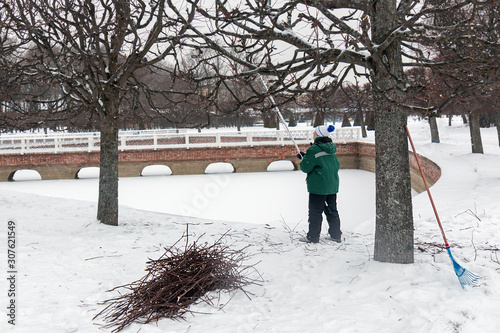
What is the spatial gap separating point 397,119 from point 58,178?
19.0 metres

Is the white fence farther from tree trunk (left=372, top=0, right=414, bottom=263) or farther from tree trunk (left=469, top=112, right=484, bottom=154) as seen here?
tree trunk (left=372, top=0, right=414, bottom=263)

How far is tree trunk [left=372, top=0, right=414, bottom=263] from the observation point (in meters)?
4.06

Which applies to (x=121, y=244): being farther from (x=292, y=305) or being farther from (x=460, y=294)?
(x=460, y=294)

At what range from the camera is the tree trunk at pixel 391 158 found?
4059mm

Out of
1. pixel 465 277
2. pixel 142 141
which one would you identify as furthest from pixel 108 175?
pixel 142 141

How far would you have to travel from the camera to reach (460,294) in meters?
3.19

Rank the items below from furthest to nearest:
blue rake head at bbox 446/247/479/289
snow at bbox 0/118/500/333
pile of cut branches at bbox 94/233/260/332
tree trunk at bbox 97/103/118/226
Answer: tree trunk at bbox 97/103/118/226 → blue rake head at bbox 446/247/479/289 → pile of cut branches at bbox 94/233/260/332 → snow at bbox 0/118/500/333

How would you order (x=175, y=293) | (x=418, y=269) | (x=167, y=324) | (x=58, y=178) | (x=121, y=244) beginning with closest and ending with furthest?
(x=167, y=324)
(x=175, y=293)
(x=418, y=269)
(x=121, y=244)
(x=58, y=178)

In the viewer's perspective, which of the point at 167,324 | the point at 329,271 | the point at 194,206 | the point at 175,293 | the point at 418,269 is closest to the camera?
the point at 167,324

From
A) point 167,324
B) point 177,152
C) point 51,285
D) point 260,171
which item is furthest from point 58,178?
point 167,324

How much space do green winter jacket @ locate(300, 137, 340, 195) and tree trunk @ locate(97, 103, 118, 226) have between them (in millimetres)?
3361

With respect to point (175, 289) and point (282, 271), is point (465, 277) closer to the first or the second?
point (282, 271)

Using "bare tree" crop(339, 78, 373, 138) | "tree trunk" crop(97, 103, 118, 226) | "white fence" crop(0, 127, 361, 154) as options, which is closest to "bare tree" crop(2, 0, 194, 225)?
"tree trunk" crop(97, 103, 118, 226)

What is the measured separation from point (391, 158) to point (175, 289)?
2.48 m
